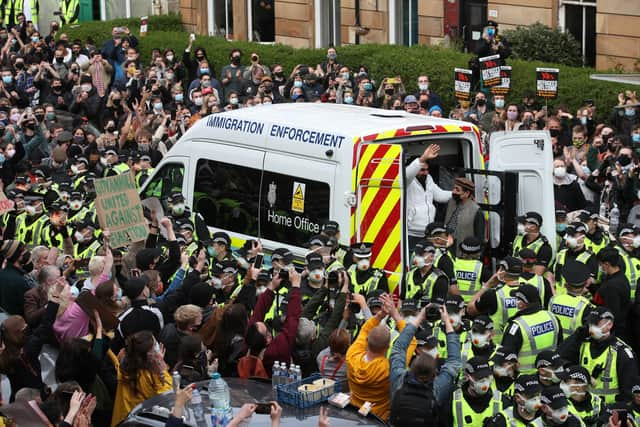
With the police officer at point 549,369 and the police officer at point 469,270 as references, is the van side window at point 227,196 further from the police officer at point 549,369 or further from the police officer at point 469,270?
the police officer at point 549,369

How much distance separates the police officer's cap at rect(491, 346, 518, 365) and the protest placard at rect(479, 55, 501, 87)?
31.6ft

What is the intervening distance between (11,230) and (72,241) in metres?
0.95

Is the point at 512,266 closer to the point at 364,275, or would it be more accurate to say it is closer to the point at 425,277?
the point at 425,277

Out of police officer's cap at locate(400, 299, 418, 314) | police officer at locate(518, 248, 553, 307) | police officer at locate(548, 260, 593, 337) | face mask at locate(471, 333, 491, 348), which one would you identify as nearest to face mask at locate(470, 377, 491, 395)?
face mask at locate(471, 333, 491, 348)

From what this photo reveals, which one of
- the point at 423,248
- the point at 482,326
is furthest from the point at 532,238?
the point at 482,326

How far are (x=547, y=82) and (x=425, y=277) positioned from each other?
733 centimetres

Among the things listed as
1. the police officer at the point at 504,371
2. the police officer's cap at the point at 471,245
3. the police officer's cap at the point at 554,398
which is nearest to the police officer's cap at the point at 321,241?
the police officer's cap at the point at 471,245

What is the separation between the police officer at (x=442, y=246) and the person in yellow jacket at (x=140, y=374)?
3.32 m

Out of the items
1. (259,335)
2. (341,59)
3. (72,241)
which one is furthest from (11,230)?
(341,59)

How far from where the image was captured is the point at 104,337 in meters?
9.91

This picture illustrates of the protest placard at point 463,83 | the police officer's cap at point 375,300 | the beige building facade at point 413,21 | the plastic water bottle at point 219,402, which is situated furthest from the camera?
the beige building facade at point 413,21

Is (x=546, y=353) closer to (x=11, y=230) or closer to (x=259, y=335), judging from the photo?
(x=259, y=335)

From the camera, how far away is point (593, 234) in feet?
41.0

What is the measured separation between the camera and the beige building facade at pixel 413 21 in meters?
23.5
